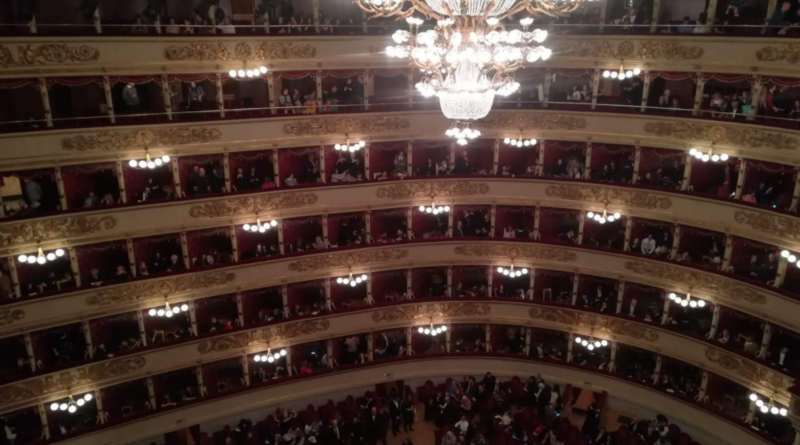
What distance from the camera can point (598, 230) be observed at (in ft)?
84.8

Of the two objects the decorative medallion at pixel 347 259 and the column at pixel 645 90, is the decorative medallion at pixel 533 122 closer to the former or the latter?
the column at pixel 645 90

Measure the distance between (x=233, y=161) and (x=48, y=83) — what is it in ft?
21.6

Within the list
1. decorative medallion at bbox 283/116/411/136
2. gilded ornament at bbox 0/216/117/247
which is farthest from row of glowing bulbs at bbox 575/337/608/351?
gilded ornament at bbox 0/216/117/247

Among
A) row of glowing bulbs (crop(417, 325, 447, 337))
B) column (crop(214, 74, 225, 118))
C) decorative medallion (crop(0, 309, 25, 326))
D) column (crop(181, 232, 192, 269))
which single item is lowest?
row of glowing bulbs (crop(417, 325, 447, 337))

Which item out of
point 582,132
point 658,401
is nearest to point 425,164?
point 582,132

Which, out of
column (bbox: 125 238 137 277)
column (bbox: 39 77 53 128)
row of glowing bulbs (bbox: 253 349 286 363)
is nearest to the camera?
column (bbox: 39 77 53 128)

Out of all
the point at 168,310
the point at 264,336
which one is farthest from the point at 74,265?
the point at 264,336

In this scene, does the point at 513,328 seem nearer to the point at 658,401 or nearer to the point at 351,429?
the point at 658,401

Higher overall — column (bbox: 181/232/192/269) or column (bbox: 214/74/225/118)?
column (bbox: 214/74/225/118)

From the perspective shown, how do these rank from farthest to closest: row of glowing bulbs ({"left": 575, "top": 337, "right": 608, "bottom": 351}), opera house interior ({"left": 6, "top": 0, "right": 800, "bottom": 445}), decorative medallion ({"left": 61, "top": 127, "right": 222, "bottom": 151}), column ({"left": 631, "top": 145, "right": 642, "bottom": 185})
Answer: row of glowing bulbs ({"left": 575, "top": 337, "right": 608, "bottom": 351}), column ({"left": 631, "top": 145, "right": 642, "bottom": 185}), opera house interior ({"left": 6, "top": 0, "right": 800, "bottom": 445}), decorative medallion ({"left": 61, "top": 127, "right": 222, "bottom": 151})

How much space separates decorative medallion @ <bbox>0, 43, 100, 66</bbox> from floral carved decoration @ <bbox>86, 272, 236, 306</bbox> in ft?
24.7

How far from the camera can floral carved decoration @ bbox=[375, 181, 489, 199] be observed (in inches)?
979

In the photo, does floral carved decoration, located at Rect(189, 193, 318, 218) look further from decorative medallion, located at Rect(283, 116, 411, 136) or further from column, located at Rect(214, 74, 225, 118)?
column, located at Rect(214, 74, 225, 118)

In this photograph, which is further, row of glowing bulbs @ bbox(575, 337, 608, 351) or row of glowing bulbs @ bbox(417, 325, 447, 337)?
row of glowing bulbs @ bbox(417, 325, 447, 337)
